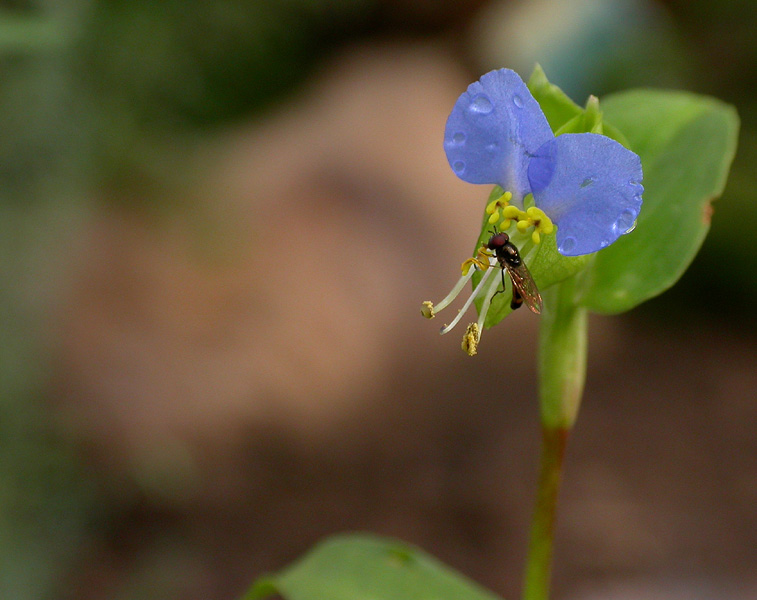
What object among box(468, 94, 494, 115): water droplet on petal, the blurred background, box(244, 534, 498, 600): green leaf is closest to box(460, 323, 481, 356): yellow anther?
box(468, 94, 494, 115): water droplet on petal

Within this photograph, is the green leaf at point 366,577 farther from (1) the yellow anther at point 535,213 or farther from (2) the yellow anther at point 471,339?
(1) the yellow anther at point 535,213

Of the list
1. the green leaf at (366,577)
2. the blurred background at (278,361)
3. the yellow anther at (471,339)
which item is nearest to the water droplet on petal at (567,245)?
the yellow anther at (471,339)

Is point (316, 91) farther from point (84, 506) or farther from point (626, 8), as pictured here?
point (84, 506)

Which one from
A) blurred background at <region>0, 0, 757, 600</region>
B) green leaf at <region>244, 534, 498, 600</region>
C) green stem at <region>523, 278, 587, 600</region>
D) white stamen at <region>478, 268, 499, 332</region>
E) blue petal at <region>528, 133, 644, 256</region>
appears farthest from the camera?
blurred background at <region>0, 0, 757, 600</region>

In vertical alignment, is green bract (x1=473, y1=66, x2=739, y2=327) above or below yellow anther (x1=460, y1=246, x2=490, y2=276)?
above

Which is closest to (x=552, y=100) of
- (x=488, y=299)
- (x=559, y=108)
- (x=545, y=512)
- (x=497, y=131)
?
(x=559, y=108)

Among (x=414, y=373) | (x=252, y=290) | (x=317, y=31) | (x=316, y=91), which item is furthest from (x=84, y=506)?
(x=317, y=31)

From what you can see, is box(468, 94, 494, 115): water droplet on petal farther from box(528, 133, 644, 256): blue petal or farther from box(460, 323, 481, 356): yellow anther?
box(460, 323, 481, 356): yellow anther
